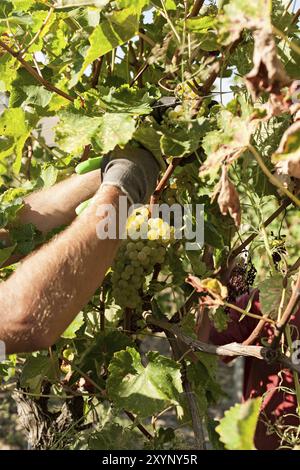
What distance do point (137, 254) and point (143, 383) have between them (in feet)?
0.79

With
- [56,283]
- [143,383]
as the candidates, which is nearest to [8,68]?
[56,283]

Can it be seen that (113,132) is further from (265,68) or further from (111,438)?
(111,438)

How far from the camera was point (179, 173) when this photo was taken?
1461mm

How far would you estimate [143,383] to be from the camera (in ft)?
4.57

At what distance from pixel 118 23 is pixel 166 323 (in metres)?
0.59

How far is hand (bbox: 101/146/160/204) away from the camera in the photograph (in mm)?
1271

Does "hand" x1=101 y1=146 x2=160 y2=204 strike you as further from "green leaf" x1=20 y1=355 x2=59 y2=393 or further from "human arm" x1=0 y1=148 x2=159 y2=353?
"green leaf" x1=20 y1=355 x2=59 y2=393

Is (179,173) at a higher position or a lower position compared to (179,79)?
lower

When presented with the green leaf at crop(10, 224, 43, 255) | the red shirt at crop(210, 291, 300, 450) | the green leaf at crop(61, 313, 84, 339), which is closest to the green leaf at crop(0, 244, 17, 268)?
the green leaf at crop(10, 224, 43, 255)

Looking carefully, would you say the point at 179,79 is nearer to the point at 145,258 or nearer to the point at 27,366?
the point at 145,258
